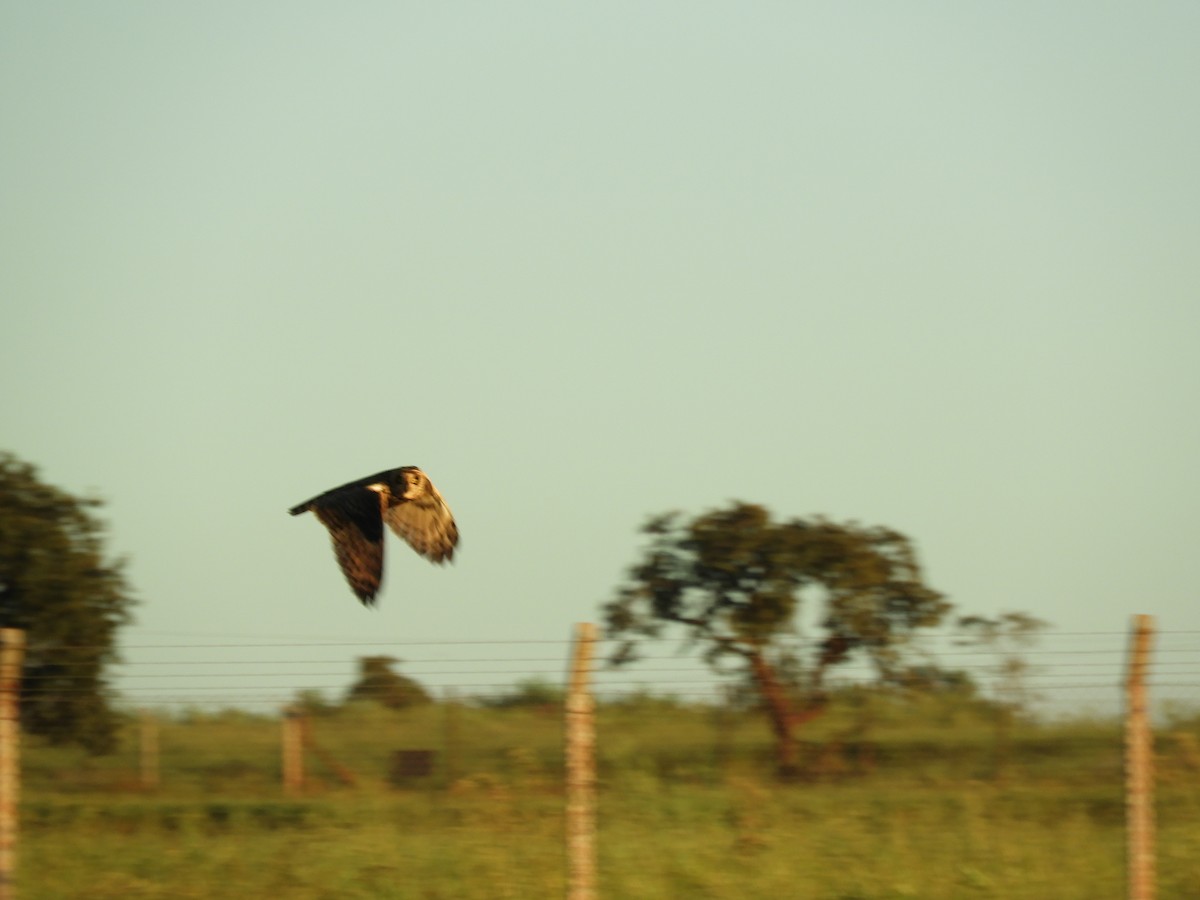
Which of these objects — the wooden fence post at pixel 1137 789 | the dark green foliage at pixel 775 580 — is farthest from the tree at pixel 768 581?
the wooden fence post at pixel 1137 789

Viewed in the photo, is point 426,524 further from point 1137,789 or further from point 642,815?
point 1137,789

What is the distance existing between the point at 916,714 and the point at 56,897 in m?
5.39

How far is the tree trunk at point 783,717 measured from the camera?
10.3 meters

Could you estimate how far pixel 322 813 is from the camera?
10391 millimetres

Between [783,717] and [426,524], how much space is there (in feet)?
10.1

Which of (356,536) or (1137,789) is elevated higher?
(356,536)

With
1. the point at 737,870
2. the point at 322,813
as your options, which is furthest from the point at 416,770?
the point at 737,870

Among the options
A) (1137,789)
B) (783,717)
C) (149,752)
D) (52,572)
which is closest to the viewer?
(1137,789)

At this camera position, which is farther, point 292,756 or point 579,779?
point 292,756

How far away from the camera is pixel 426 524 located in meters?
10.4

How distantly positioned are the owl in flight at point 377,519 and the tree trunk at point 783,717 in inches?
102

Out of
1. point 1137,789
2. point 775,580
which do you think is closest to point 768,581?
point 775,580

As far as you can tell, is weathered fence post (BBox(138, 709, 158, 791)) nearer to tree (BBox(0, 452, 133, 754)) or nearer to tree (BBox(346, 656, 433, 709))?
tree (BBox(0, 452, 133, 754))

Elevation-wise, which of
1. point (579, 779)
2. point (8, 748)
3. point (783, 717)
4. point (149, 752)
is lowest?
point (149, 752)
